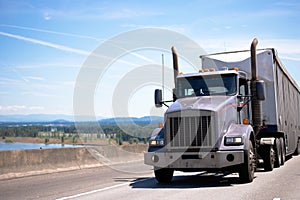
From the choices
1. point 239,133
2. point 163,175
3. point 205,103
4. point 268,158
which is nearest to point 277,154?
point 268,158

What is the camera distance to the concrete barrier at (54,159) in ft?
44.4

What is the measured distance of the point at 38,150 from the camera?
579 inches

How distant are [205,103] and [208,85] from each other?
1.26 m

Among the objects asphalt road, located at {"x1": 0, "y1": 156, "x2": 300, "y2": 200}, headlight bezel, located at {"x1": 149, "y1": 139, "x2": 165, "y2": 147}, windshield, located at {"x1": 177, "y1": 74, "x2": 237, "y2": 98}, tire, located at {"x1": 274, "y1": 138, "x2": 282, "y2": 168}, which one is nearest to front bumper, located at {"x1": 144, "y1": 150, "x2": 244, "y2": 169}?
headlight bezel, located at {"x1": 149, "y1": 139, "x2": 165, "y2": 147}

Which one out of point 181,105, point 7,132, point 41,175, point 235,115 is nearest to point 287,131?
point 235,115

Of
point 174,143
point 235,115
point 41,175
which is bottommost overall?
point 41,175

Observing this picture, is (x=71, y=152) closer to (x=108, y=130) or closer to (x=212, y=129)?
(x=108, y=130)

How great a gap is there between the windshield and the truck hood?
0.30m

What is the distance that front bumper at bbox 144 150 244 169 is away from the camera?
10.5 meters

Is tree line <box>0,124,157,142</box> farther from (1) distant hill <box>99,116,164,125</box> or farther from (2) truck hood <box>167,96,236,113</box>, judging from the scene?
(2) truck hood <box>167,96,236,113</box>

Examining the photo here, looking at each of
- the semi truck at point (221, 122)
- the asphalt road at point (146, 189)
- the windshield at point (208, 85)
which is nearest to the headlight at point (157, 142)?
the semi truck at point (221, 122)

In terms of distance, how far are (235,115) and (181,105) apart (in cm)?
178

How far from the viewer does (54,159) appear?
15.5 metres

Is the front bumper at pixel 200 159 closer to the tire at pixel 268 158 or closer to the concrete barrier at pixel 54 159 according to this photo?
the tire at pixel 268 158
